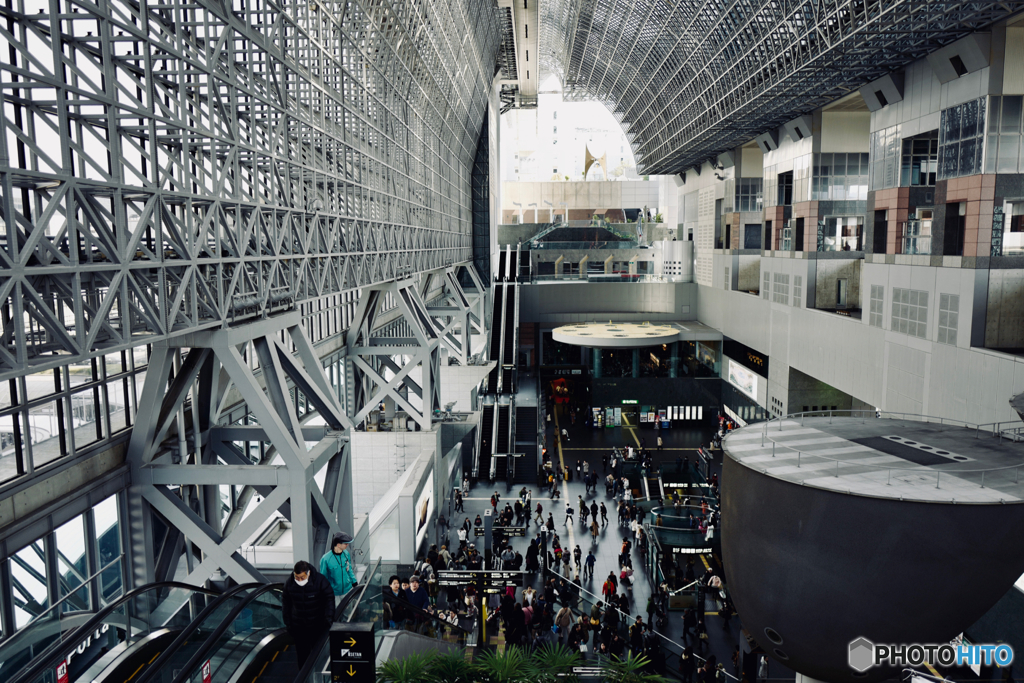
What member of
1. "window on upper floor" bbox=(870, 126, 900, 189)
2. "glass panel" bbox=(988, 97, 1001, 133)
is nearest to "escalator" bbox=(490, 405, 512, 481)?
"window on upper floor" bbox=(870, 126, 900, 189)

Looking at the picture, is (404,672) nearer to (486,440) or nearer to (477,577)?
(477,577)

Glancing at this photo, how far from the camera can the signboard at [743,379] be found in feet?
141

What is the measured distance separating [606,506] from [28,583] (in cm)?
2395

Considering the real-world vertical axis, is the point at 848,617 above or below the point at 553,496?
above

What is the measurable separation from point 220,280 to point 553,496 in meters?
23.4

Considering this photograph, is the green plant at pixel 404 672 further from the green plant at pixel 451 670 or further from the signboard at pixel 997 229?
the signboard at pixel 997 229

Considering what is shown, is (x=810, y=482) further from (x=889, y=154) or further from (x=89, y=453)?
(x=889, y=154)

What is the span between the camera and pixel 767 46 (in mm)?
29953

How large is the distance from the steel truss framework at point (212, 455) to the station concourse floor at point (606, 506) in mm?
11413

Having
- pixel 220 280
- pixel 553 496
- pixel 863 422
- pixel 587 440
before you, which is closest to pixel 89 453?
pixel 220 280

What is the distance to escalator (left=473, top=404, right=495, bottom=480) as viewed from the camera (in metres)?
35.8

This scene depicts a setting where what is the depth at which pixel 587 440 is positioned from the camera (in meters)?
44.2

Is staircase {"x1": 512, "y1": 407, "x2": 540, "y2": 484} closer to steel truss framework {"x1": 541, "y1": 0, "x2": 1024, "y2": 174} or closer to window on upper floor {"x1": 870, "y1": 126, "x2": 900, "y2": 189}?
steel truss framework {"x1": 541, "y1": 0, "x2": 1024, "y2": 174}

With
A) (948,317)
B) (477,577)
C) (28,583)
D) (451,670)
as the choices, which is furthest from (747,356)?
(28,583)
